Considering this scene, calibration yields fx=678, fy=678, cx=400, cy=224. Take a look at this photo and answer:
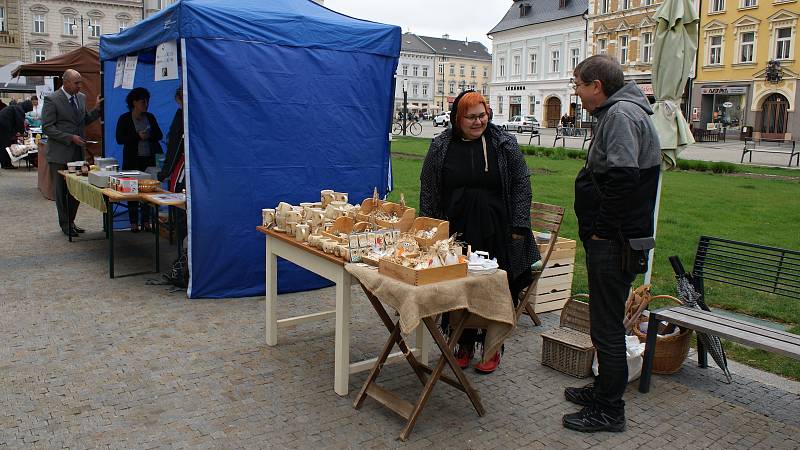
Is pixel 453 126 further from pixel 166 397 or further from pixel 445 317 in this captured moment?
pixel 166 397

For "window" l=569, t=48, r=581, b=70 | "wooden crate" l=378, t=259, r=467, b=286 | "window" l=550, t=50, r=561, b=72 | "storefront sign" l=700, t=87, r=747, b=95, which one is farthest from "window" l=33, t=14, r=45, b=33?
"wooden crate" l=378, t=259, r=467, b=286

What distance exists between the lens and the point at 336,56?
6020mm

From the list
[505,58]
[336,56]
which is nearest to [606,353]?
[336,56]

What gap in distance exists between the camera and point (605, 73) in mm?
3375

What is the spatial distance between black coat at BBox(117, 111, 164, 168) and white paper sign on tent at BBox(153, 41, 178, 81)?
217 cm

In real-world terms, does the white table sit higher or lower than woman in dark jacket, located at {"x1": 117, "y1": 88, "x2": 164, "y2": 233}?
lower

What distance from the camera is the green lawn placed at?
5699 millimetres

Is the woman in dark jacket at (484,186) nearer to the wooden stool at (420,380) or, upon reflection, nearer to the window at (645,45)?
the wooden stool at (420,380)

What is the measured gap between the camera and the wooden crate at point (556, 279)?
5484 millimetres

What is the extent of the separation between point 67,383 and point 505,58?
57760 mm

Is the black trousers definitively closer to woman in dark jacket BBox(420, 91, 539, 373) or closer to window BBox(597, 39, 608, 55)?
woman in dark jacket BBox(420, 91, 539, 373)

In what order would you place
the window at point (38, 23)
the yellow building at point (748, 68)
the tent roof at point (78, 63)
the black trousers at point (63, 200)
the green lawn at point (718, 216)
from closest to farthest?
the green lawn at point (718, 216) < the black trousers at point (63, 200) < the tent roof at point (78, 63) < the yellow building at point (748, 68) < the window at point (38, 23)

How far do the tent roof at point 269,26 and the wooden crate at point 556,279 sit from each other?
243cm

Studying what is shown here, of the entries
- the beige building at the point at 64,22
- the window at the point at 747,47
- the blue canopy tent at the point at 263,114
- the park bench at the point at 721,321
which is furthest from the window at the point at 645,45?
the park bench at the point at 721,321
